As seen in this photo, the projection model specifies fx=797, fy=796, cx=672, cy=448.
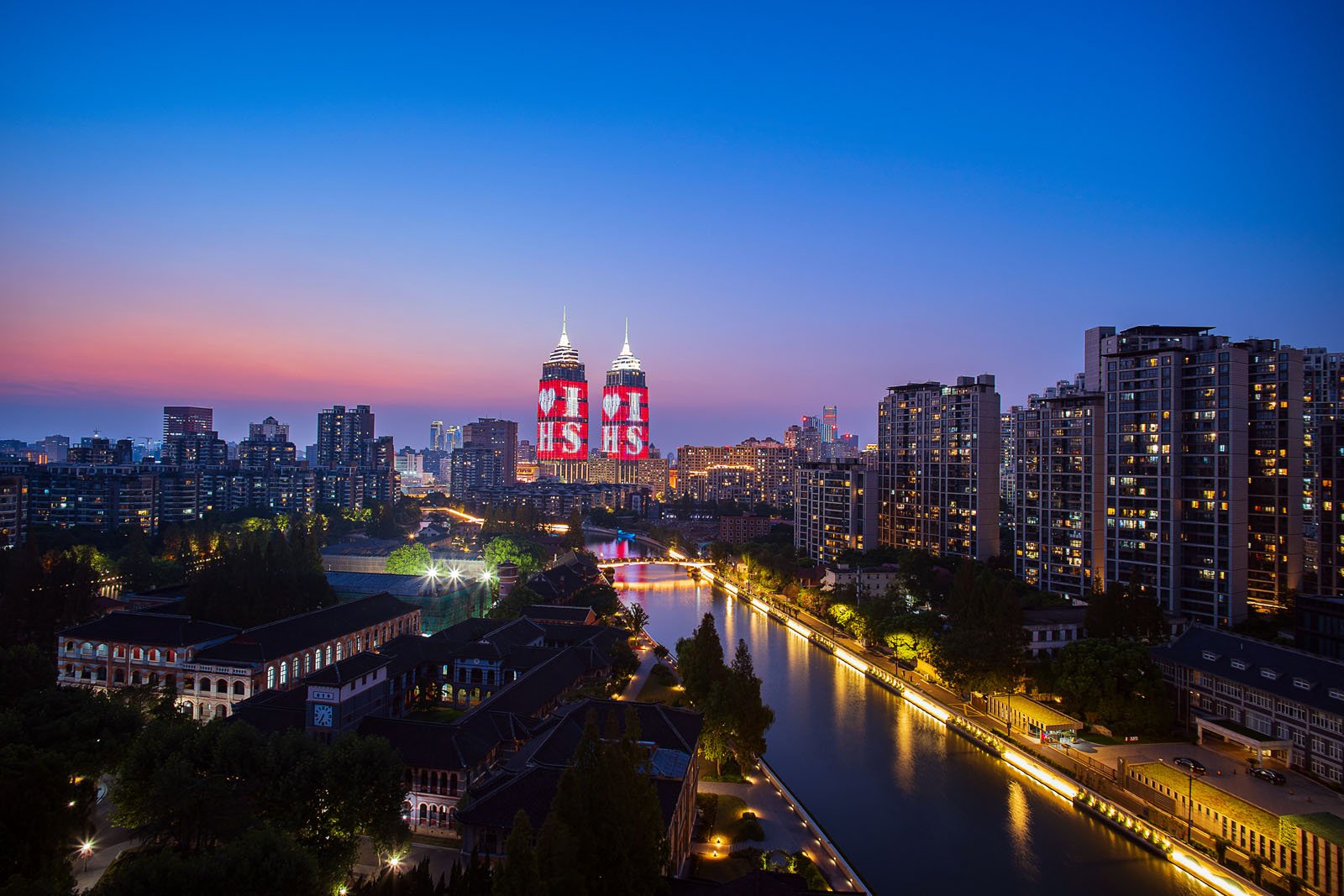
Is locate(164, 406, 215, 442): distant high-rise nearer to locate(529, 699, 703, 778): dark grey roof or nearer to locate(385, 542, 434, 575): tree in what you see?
locate(385, 542, 434, 575): tree

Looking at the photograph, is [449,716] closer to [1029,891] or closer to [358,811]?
[358,811]

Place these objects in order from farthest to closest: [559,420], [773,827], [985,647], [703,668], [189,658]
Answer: [559,420]
[985,647]
[189,658]
[703,668]
[773,827]

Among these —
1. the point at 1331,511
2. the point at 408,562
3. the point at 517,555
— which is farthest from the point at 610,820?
the point at 517,555

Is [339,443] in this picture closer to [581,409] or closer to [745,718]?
[581,409]

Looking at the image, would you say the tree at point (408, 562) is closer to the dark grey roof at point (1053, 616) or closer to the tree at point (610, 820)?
the dark grey roof at point (1053, 616)

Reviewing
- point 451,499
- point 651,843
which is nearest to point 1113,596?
point 651,843

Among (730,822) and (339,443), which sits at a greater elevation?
(339,443)

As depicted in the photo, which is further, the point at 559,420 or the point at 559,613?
the point at 559,420
